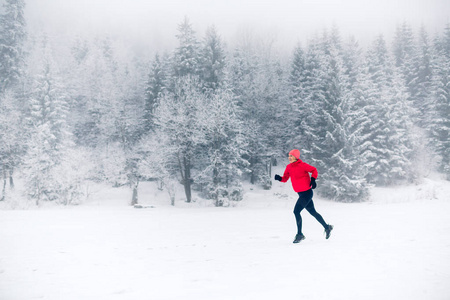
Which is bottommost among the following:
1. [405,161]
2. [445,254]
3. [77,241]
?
[77,241]

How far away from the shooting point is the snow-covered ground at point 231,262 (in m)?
3.43

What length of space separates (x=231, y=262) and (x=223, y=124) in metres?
21.6

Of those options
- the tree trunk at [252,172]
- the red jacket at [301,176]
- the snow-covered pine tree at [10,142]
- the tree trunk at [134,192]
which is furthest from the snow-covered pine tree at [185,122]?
the red jacket at [301,176]

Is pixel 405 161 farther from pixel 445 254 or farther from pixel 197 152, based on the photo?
pixel 445 254

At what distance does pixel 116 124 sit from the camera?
32.1 metres

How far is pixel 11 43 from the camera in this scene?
39000 mm

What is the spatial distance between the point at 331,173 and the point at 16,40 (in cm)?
4718

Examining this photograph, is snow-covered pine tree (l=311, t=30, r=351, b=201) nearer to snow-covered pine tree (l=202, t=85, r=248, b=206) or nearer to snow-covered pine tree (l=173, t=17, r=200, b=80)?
snow-covered pine tree (l=202, t=85, r=248, b=206)

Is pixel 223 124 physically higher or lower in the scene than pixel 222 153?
higher

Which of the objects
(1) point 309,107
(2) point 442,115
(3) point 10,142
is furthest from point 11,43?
(2) point 442,115

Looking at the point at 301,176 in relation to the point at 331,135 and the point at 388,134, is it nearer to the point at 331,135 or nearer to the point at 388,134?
the point at 331,135

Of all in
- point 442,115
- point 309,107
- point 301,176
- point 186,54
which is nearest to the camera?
point 301,176

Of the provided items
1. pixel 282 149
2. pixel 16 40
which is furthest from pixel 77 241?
pixel 16 40

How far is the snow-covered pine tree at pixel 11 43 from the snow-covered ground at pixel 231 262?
39833 mm
